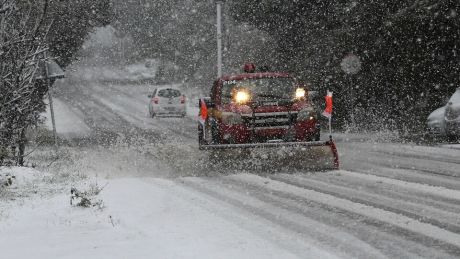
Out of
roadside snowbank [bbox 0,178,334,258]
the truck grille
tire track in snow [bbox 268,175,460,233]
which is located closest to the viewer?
roadside snowbank [bbox 0,178,334,258]

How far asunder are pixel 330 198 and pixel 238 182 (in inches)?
86.4

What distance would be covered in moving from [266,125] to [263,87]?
1157 millimetres

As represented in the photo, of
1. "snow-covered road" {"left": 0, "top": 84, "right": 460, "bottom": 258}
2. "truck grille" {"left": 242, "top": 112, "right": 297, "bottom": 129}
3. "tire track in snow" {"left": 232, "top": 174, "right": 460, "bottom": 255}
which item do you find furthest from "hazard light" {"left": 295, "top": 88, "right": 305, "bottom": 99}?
"tire track in snow" {"left": 232, "top": 174, "right": 460, "bottom": 255}

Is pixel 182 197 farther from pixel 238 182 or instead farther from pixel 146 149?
pixel 146 149

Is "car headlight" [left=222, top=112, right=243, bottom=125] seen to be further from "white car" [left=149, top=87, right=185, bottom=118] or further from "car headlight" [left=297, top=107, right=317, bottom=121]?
"white car" [left=149, top=87, right=185, bottom=118]

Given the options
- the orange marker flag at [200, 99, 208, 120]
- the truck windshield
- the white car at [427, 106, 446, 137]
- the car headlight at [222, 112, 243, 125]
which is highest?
the truck windshield

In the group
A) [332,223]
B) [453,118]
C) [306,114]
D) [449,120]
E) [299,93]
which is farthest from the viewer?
[449,120]

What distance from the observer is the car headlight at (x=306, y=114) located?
12.7 meters

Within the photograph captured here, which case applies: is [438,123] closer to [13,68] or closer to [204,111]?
[204,111]

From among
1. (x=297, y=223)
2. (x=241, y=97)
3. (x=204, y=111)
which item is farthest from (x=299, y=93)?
(x=297, y=223)

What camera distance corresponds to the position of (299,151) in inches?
480

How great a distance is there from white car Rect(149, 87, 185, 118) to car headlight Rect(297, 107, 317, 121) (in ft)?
68.6

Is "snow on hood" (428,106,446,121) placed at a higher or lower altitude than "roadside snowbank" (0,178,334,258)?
higher

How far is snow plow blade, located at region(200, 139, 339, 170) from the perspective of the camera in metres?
11.9
